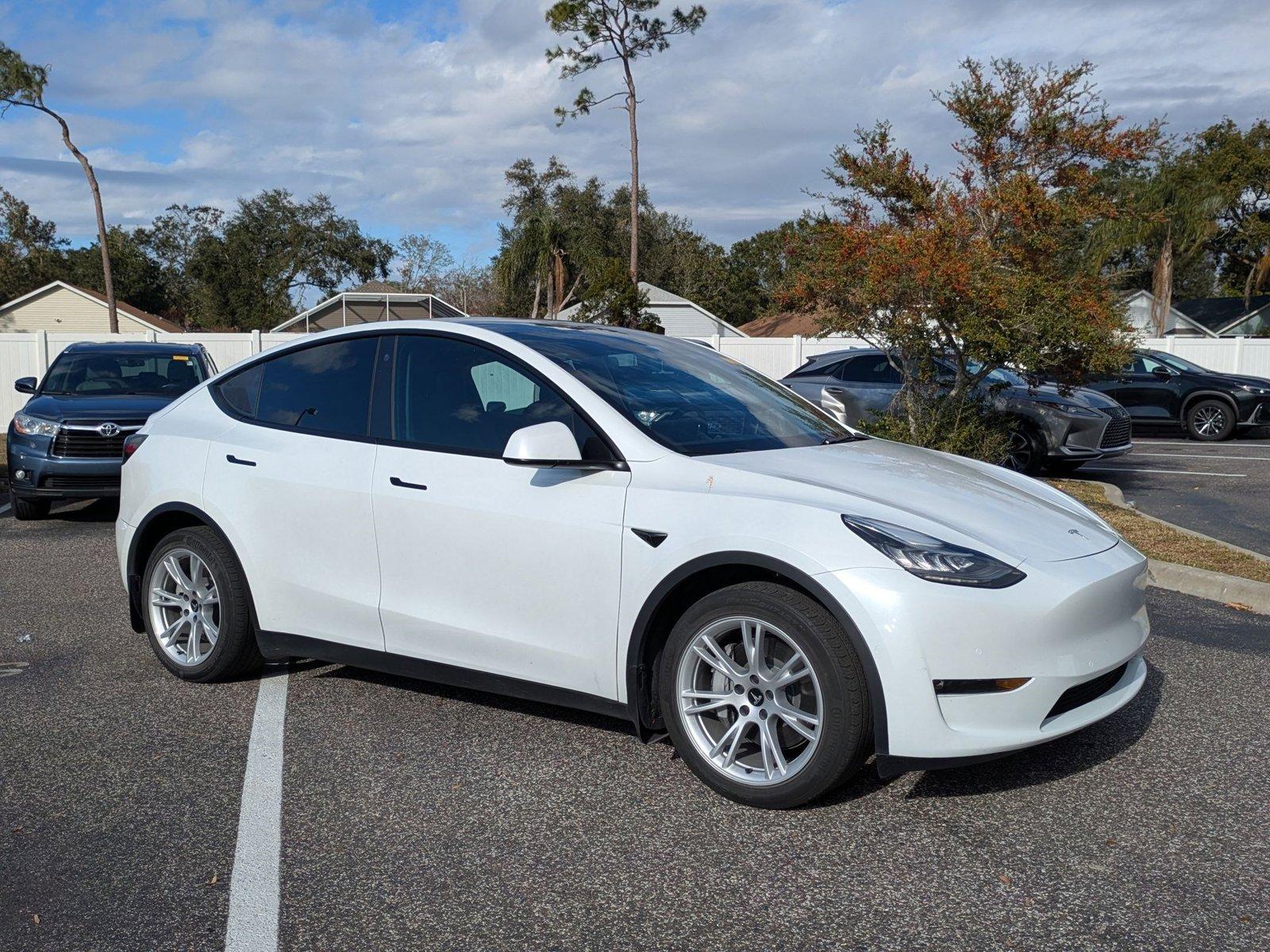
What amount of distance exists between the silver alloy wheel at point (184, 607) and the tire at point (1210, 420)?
60.1 ft

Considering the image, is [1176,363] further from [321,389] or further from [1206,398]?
[321,389]

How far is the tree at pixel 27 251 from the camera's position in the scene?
67.7 metres

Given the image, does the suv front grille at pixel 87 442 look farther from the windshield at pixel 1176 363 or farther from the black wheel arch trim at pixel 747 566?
the windshield at pixel 1176 363

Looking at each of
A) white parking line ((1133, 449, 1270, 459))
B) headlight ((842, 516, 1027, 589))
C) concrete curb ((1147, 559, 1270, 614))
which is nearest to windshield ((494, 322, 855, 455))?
headlight ((842, 516, 1027, 589))

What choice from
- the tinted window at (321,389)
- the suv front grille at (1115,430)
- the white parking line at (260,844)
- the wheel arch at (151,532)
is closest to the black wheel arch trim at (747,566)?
the white parking line at (260,844)

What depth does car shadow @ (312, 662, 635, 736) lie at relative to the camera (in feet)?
15.7

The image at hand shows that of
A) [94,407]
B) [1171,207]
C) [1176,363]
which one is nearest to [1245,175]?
[1171,207]

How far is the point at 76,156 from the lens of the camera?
37125 millimetres

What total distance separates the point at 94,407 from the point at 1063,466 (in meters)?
11.0

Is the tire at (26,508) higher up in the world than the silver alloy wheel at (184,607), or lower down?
lower down

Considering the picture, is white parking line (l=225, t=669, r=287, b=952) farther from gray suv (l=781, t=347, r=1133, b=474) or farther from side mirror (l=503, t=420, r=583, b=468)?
gray suv (l=781, t=347, r=1133, b=474)

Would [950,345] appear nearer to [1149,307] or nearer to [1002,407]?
[1002,407]

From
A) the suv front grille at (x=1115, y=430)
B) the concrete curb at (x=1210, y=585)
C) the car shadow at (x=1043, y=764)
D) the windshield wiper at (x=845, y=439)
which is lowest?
the car shadow at (x=1043, y=764)

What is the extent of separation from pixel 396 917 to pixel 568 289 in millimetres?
40301
